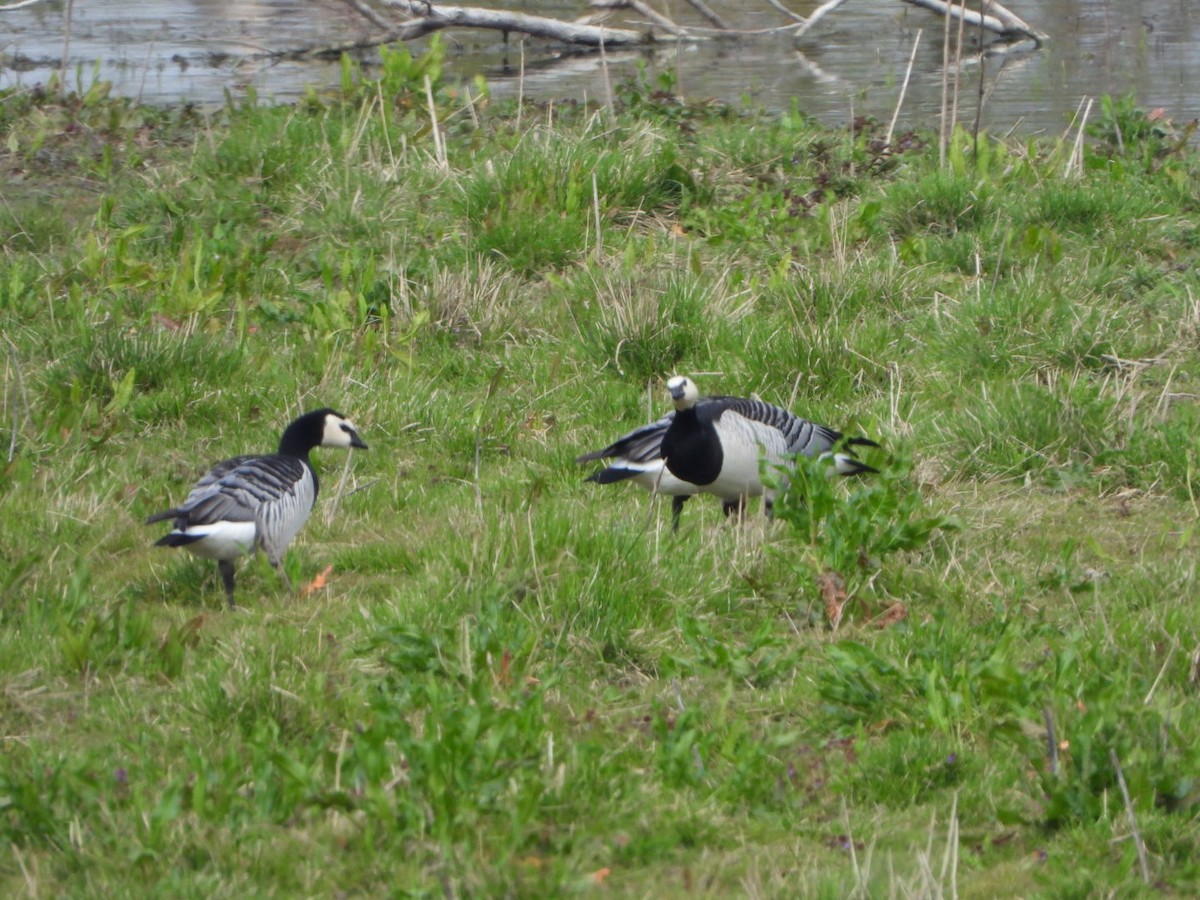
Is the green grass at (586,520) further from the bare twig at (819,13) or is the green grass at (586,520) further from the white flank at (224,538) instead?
the bare twig at (819,13)

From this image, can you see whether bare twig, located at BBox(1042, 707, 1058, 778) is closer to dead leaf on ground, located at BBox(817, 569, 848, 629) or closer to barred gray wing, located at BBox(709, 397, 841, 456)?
dead leaf on ground, located at BBox(817, 569, 848, 629)

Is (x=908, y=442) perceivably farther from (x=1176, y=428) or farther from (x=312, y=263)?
(x=312, y=263)

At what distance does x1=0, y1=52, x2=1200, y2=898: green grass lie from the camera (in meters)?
3.87

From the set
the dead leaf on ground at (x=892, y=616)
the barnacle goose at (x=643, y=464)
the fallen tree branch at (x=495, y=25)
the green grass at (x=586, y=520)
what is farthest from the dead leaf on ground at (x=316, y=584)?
the fallen tree branch at (x=495, y=25)

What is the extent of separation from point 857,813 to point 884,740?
342mm

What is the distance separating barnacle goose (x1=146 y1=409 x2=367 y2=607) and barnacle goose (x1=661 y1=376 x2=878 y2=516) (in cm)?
143

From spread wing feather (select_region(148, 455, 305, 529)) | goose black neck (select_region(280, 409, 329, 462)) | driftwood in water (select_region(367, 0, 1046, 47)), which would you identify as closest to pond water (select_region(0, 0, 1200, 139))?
driftwood in water (select_region(367, 0, 1046, 47))

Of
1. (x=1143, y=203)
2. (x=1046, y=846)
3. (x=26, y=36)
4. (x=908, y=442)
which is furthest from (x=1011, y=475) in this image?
(x=26, y=36)

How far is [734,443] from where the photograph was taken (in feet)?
20.9

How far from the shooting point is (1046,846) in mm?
3869

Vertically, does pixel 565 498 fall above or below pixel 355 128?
below

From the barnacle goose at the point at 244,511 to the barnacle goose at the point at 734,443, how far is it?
1433mm

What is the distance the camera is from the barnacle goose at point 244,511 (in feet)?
17.9

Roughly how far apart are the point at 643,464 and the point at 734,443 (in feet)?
1.26
